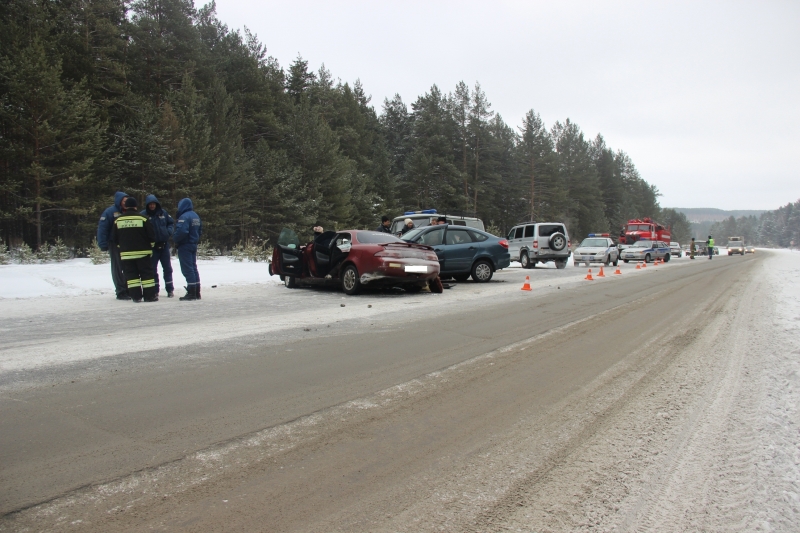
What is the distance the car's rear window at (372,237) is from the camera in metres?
11.9

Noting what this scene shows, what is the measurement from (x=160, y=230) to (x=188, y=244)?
0.66 metres

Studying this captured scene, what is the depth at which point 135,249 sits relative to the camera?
1023 centimetres

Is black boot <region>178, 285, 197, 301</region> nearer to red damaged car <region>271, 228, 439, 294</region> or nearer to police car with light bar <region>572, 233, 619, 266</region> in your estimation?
red damaged car <region>271, 228, 439, 294</region>

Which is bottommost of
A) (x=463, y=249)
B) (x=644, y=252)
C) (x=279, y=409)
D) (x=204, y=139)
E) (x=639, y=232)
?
(x=279, y=409)

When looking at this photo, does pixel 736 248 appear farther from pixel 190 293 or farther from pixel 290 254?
pixel 190 293

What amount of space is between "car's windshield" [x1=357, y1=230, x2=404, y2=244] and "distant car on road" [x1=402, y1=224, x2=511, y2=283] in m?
2.16

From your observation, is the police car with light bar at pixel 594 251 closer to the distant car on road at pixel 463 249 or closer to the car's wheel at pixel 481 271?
the distant car on road at pixel 463 249

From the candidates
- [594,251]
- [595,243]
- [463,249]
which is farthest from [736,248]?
[463,249]

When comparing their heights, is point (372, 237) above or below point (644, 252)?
above

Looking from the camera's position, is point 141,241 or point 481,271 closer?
point 141,241

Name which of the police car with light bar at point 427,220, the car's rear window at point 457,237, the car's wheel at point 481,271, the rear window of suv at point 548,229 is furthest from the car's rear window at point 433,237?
the rear window of suv at point 548,229

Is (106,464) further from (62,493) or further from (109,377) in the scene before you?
(109,377)

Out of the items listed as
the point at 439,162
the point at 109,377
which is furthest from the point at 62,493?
the point at 439,162

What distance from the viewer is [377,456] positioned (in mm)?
3098
